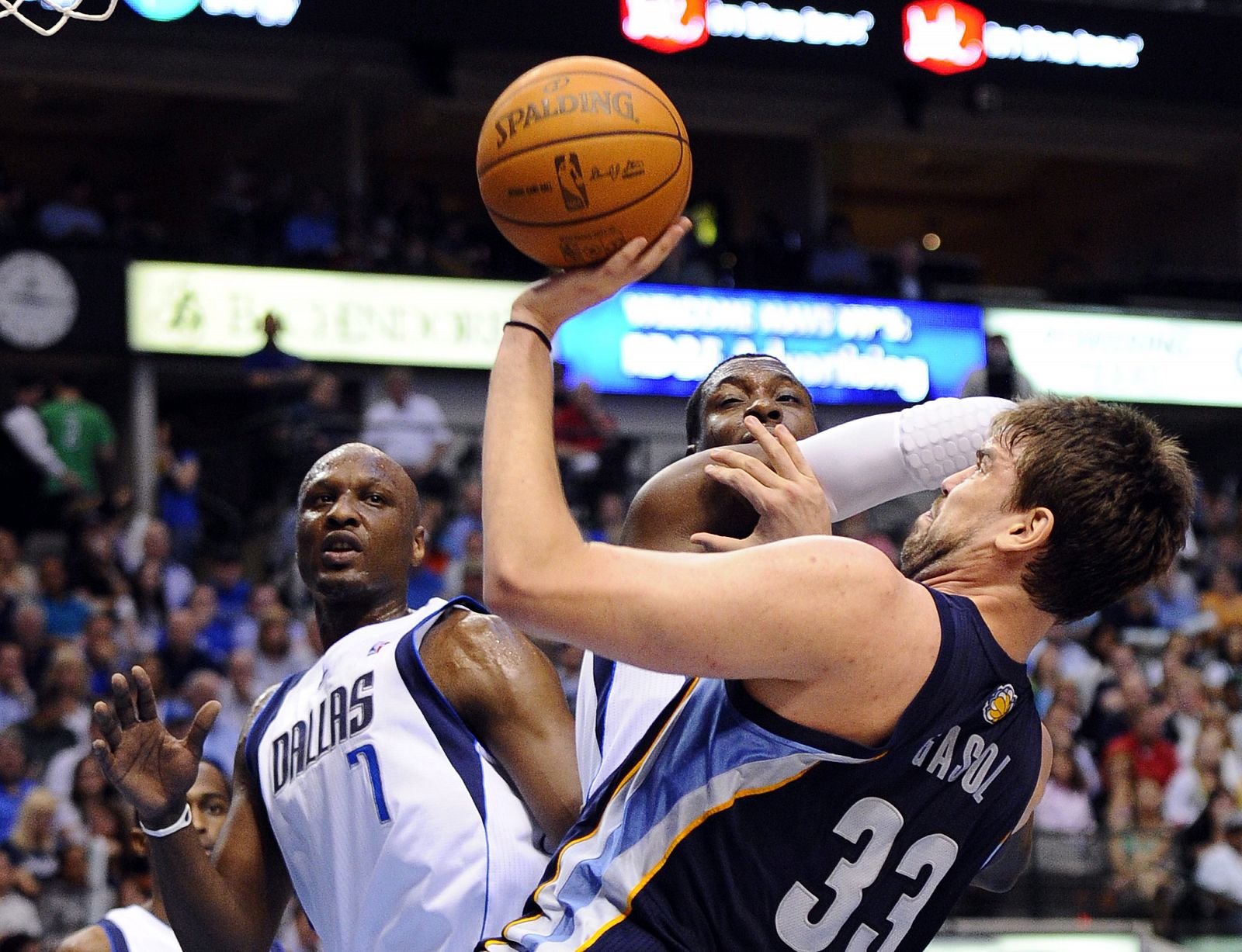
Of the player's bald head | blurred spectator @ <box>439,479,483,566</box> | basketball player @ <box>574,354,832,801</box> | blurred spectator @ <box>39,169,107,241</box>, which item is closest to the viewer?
basketball player @ <box>574,354,832,801</box>

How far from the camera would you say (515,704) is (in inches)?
130

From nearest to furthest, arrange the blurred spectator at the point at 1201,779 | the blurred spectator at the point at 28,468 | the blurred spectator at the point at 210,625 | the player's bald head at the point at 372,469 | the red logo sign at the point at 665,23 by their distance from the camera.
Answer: the player's bald head at the point at 372,469
the blurred spectator at the point at 210,625
the blurred spectator at the point at 1201,779
the blurred spectator at the point at 28,468
the red logo sign at the point at 665,23

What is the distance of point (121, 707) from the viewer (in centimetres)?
326

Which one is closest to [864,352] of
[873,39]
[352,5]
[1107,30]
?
[873,39]

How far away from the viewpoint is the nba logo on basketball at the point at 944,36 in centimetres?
1648

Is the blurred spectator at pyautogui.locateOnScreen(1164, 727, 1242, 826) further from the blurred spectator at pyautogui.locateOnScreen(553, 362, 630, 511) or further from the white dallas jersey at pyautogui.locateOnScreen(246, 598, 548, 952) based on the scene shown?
the white dallas jersey at pyautogui.locateOnScreen(246, 598, 548, 952)

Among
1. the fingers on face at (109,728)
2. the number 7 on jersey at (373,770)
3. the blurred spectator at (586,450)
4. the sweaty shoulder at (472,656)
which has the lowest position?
the blurred spectator at (586,450)

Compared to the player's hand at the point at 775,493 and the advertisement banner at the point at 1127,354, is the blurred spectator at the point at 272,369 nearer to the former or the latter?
the advertisement banner at the point at 1127,354

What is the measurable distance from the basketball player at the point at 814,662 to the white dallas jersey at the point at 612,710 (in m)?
0.13

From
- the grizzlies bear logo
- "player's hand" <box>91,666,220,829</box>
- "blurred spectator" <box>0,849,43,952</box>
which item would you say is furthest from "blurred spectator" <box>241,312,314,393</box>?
the grizzlies bear logo

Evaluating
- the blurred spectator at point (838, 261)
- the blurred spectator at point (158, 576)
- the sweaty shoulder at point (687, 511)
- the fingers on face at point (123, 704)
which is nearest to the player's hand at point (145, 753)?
the fingers on face at point (123, 704)

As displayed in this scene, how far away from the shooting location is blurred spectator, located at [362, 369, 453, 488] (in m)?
12.2

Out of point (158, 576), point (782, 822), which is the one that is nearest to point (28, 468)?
point (158, 576)

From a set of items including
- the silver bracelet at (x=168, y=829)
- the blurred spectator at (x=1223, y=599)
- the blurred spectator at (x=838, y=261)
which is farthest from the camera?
the blurred spectator at (x=838, y=261)
